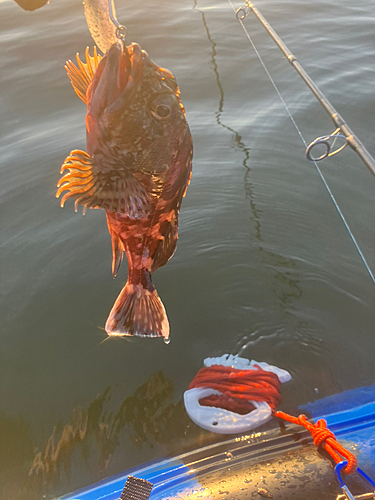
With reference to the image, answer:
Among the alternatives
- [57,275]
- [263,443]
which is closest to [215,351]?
[263,443]

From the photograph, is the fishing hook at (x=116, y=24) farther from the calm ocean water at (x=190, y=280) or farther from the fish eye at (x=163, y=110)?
the calm ocean water at (x=190, y=280)

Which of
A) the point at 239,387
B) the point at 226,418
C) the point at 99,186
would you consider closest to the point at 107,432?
the point at 226,418

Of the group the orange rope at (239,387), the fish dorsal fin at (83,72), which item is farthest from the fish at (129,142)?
the orange rope at (239,387)

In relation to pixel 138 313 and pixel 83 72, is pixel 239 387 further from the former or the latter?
pixel 83 72

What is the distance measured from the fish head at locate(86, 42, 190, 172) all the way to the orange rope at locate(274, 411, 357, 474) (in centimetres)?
166

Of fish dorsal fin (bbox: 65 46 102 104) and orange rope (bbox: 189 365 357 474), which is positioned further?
orange rope (bbox: 189 365 357 474)

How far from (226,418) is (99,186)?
70.1 inches

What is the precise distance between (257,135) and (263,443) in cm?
377

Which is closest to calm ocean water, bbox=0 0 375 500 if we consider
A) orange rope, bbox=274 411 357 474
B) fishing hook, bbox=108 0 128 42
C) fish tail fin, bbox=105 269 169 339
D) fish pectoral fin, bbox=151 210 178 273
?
orange rope, bbox=274 411 357 474

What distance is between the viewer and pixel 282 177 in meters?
4.73

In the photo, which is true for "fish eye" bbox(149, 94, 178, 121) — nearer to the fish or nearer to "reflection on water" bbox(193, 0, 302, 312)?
the fish

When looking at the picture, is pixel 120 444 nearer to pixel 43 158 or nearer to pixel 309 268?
pixel 309 268

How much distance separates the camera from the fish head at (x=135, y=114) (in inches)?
68.5

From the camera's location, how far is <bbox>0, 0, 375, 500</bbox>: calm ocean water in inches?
115
